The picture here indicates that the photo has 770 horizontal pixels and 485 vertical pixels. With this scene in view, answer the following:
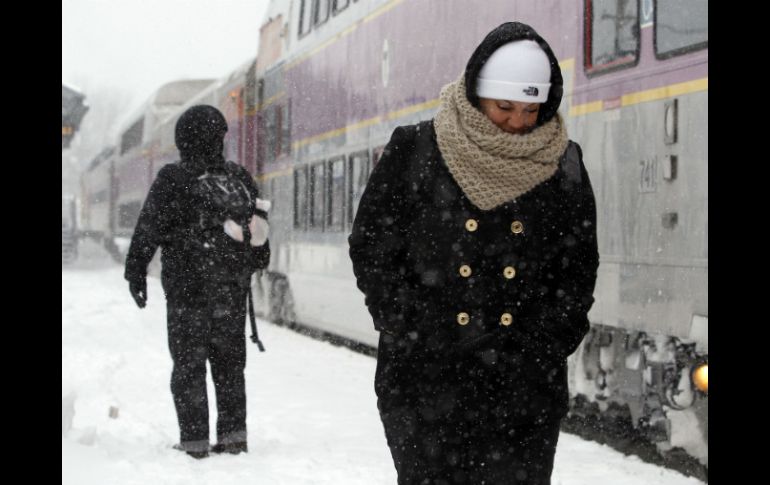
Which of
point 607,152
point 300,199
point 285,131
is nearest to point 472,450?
point 607,152

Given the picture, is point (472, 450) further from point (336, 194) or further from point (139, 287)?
point (336, 194)

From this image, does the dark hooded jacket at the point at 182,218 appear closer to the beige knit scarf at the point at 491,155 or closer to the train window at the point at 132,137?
the beige knit scarf at the point at 491,155

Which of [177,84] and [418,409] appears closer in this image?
[418,409]

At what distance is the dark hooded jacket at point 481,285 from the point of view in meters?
3.13

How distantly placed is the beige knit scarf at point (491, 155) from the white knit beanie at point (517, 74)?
0.24 feet

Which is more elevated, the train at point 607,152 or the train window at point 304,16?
the train window at point 304,16

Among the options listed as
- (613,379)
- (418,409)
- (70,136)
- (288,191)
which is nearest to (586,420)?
(613,379)

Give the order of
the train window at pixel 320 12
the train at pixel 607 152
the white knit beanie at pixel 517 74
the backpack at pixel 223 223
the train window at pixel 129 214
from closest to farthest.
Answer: the white knit beanie at pixel 517 74 < the train at pixel 607 152 < the backpack at pixel 223 223 < the train window at pixel 320 12 < the train window at pixel 129 214

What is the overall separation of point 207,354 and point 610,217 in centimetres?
222

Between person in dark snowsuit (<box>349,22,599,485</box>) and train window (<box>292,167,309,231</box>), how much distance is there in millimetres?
10625

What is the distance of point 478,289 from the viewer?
123 inches

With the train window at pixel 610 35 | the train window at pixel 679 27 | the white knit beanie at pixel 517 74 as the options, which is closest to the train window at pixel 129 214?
the train window at pixel 610 35

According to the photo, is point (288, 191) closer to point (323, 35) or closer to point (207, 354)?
point (323, 35)
